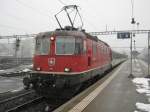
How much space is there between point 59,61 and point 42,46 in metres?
1.28

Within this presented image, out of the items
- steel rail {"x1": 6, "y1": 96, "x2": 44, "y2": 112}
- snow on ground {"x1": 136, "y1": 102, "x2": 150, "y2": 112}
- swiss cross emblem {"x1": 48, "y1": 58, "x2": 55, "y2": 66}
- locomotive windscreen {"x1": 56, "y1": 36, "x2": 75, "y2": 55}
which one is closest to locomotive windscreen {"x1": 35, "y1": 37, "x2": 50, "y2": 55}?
swiss cross emblem {"x1": 48, "y1": 58, "x2": 55, "y2": 66}

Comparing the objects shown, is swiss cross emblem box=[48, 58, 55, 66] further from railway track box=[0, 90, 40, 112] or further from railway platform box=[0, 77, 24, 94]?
railway platform box=[0, 77, 24, 94]

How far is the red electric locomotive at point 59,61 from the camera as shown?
441 inches

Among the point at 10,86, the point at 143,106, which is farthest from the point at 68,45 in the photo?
the point at 10,86

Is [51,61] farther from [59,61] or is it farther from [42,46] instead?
[42,46]

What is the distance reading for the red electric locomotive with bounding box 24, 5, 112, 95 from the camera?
36.7 ft

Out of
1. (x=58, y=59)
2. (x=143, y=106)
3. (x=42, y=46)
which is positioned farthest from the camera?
(x=42, y=46)

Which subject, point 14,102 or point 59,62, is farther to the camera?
point 14,102

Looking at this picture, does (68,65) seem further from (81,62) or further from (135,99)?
(135,99)

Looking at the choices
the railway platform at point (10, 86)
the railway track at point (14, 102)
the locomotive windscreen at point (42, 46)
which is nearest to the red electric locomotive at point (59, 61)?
the locomotive windscreen at point (42, 46)

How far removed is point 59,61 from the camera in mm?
11773

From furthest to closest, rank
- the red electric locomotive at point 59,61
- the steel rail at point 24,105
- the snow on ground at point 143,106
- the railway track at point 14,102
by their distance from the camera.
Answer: the railway track at point 14,102 < the red electric locomotive at point 59,61 < the steel rail at point 24,105 < the snow on ground at point 143,106

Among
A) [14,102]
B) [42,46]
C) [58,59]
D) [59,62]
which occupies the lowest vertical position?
[14,102]

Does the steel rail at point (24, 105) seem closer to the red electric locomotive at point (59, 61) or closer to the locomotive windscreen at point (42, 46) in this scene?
the red electric locomotive at point (59, 61)
